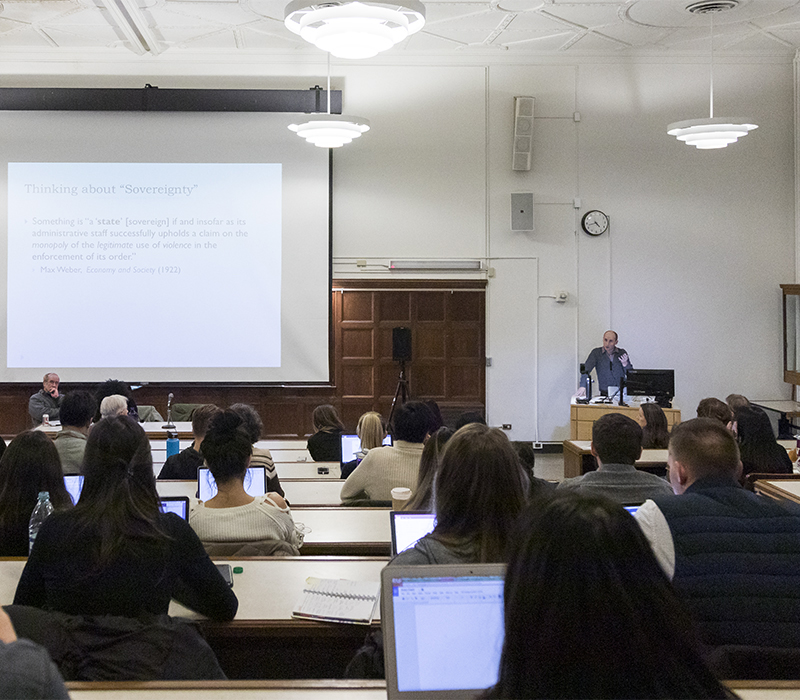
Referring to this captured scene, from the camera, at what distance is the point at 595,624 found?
1020 mm

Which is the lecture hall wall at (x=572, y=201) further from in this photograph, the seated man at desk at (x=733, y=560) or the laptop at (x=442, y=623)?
the laptop at (x=442, y=623)

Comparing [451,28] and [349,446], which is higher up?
[451,28]

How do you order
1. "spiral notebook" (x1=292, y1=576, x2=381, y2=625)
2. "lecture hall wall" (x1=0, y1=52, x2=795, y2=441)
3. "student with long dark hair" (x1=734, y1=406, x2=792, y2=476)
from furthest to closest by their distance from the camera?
"lecture hall wall" (x1=0, y1=52, x2=795, y2=441)
"student with long dark hair" (x1=734, y1=406, x2=792, y2=476)
"spiral notebook" (x1=292, y1=576, x2=381, y2=625)

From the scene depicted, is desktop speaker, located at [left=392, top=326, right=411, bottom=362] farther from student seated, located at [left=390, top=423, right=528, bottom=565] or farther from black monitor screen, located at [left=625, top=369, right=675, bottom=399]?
student seated, located at [left=390, top=423, right=528, bottom=565]

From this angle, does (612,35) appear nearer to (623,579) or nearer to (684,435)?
(684,435)

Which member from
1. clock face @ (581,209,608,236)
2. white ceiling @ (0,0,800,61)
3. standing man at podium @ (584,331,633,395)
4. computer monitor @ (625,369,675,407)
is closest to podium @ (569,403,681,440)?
computer monitor @ (625,369,675,407)

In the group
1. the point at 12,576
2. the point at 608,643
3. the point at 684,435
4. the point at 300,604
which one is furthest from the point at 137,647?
the point at 684,435

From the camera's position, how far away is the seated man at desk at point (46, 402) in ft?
25.9

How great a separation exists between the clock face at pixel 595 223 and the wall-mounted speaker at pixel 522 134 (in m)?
0.92

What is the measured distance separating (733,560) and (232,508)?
5.88ft

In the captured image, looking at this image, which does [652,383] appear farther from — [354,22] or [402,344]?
[354,22]

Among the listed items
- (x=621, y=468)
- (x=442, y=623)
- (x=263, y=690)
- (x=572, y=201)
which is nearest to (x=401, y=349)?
(x=572, y=201)

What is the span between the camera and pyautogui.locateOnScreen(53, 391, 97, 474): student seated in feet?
14.5

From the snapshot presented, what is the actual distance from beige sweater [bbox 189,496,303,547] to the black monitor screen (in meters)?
5.64
